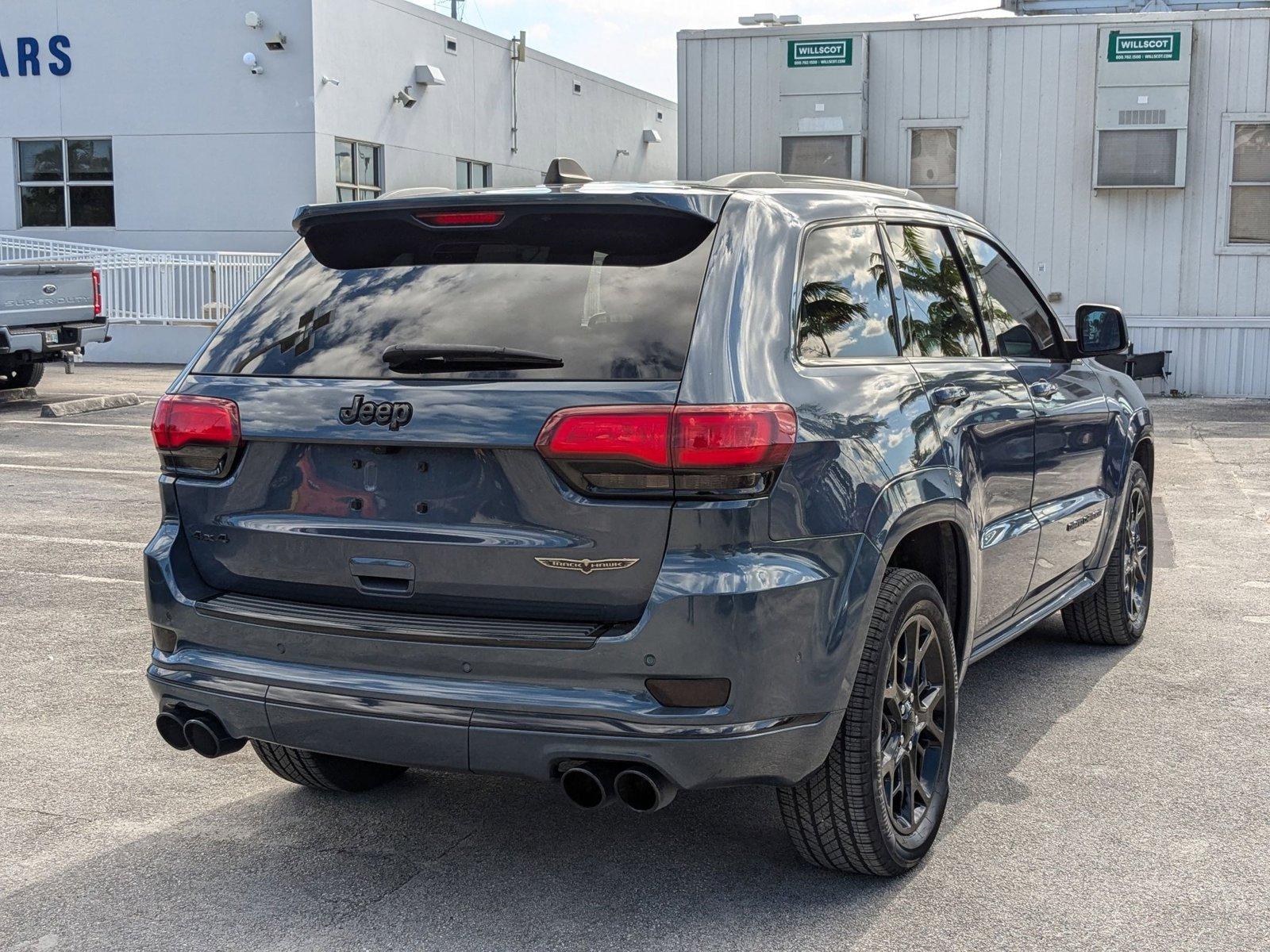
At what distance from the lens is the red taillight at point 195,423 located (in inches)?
150

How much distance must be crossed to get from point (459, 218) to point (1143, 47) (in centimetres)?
1594

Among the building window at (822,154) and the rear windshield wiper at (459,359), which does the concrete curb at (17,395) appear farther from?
the rear windshield wiper at (459,359)

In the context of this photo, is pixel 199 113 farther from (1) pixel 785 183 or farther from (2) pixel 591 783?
(2) pixel 591 783

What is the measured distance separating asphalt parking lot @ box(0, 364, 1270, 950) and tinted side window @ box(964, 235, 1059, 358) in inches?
52.4

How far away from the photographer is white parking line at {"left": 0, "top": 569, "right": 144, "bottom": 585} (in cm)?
779

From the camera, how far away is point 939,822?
4.19 meters

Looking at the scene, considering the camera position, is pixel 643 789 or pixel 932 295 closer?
pixel 643 789

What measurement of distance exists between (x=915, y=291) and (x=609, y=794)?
192 centimetres

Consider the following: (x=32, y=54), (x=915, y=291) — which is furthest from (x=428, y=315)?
(x=32, y=54)

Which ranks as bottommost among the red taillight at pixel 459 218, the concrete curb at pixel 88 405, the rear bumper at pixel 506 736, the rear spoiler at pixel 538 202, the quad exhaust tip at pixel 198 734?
the concrete curb at pixel 88 405

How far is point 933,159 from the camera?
1859cm

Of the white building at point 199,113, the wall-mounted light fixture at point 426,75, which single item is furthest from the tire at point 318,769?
the wall-mounted light fixture at point 426,75

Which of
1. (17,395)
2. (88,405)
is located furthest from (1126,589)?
(17,395)

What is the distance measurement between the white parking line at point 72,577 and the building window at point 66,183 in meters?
19.1
